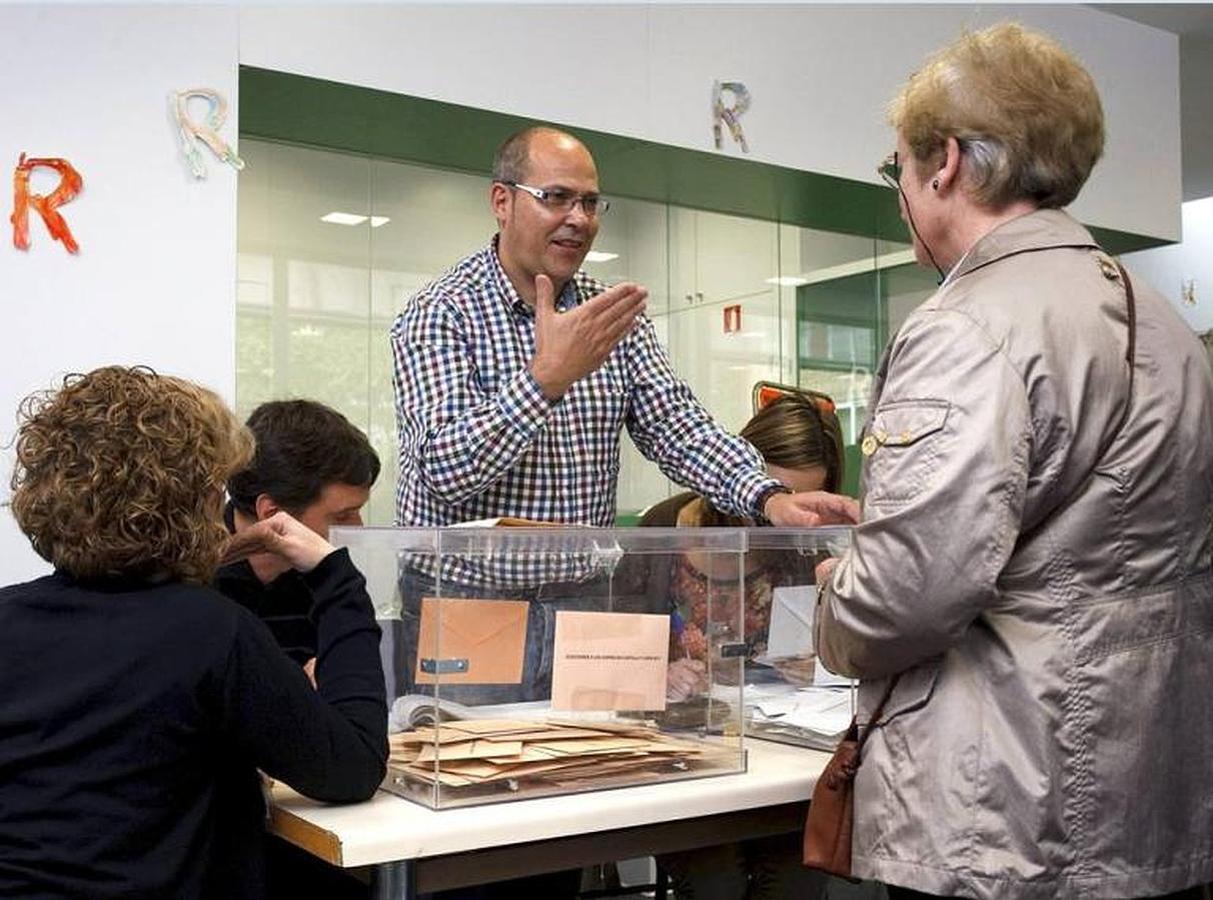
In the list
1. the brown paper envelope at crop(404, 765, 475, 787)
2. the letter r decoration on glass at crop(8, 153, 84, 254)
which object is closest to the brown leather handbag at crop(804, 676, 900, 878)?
the brown paper envelope at crop(404, 765, 475, 787)

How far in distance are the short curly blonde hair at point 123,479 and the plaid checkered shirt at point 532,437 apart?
64 cm

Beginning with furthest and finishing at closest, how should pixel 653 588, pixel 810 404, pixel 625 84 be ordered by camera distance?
pixel 625 84 < pixel 810 404 < pixel 653 588

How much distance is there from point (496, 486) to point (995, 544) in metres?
1.11

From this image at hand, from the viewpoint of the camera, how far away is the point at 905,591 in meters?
1.28

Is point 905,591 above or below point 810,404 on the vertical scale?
below

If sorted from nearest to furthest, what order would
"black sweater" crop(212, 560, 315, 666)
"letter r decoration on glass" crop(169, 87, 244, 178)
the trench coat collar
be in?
the trench coat collar < "black sweater" crop(212, 560, 315, 666) < "letter r decoration on glass" crop(169, 87, 244, 178)

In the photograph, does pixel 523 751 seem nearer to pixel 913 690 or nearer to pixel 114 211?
pixel 913 690

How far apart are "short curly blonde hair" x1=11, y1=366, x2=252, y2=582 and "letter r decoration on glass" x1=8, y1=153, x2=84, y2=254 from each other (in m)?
1.36

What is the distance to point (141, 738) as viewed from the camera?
4.23 feet

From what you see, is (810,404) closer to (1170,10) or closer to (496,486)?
(496,486)

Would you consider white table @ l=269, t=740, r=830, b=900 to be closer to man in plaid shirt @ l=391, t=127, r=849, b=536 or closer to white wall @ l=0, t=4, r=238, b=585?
man in plaid shirt @ l=391, t=127, r=849, b=536

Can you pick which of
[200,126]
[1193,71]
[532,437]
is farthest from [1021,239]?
[1193,71]

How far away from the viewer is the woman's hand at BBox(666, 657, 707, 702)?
1628 mm

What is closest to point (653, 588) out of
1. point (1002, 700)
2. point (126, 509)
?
point (1002, 700)
